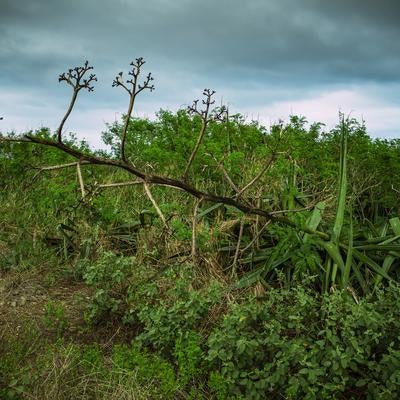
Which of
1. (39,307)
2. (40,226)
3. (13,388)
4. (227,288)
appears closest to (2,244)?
(40,226)

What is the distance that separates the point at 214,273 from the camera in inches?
214

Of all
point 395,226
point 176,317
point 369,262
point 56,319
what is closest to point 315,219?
point 369,262

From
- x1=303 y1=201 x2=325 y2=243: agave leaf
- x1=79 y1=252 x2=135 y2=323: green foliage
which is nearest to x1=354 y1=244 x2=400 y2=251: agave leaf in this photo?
x1=303 y1=201 x2=325 y2=243: agave leaf

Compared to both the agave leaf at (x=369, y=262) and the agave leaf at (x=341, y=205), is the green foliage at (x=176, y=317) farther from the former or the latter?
the agave leaf at (x=369, y=262)

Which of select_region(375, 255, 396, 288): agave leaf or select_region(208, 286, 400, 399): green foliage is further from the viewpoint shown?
select_region(375, 255, 396, 288): agave leaf

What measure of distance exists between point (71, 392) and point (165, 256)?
230cm

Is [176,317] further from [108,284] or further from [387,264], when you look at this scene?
[387,264]

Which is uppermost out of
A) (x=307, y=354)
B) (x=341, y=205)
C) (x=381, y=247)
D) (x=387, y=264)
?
(x=341, y=205)

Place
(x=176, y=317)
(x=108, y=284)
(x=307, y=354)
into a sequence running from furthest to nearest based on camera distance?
(x=108, y=284) < (x=176, y=317) < (x=307, y=354)

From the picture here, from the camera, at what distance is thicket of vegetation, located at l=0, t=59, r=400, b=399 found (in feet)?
12.4

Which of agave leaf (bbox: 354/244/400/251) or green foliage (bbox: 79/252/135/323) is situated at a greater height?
agave leaf (bbox: 354/244/400/251)

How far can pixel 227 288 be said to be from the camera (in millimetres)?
5043

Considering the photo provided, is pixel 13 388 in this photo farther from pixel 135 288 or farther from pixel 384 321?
pixel 384 321

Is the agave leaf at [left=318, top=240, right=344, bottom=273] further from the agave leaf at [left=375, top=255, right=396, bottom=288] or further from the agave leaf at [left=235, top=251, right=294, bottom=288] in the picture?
the agave leaf at [left=375, top=255, right=396, bottom=288]
